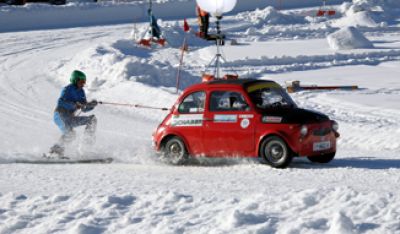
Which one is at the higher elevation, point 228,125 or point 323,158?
point 228,125

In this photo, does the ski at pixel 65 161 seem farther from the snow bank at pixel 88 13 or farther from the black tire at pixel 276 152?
the snow bank at pixel 88 13

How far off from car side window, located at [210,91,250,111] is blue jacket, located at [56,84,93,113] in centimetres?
271

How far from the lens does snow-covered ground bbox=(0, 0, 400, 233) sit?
27.7 ft

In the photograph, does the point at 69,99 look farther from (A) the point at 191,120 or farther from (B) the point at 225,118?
(B) the point at 225,118

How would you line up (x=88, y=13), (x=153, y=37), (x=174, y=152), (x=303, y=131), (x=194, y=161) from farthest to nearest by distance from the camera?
(x=88, y=13) → (x=153, y=37) → (x=194, y=161) → (x=174, y=152) → (x=303, y=131)

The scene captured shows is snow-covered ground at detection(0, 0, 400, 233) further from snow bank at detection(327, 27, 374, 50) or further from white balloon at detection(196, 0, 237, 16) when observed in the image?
white balloon at detection(196, 0, 237, 16)

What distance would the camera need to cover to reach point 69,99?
1368 cm

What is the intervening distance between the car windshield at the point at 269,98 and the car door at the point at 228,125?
184 millimetres

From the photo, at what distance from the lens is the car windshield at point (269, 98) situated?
11945mm

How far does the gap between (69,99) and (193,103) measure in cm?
252

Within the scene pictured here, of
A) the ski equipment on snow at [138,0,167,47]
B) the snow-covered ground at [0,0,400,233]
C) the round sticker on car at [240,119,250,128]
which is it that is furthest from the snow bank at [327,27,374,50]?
the round sticker on car at [240,119,250,128]

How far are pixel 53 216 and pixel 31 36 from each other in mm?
29436

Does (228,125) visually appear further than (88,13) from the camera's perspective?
No

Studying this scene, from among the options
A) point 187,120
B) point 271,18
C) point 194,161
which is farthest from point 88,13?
point 187,120
